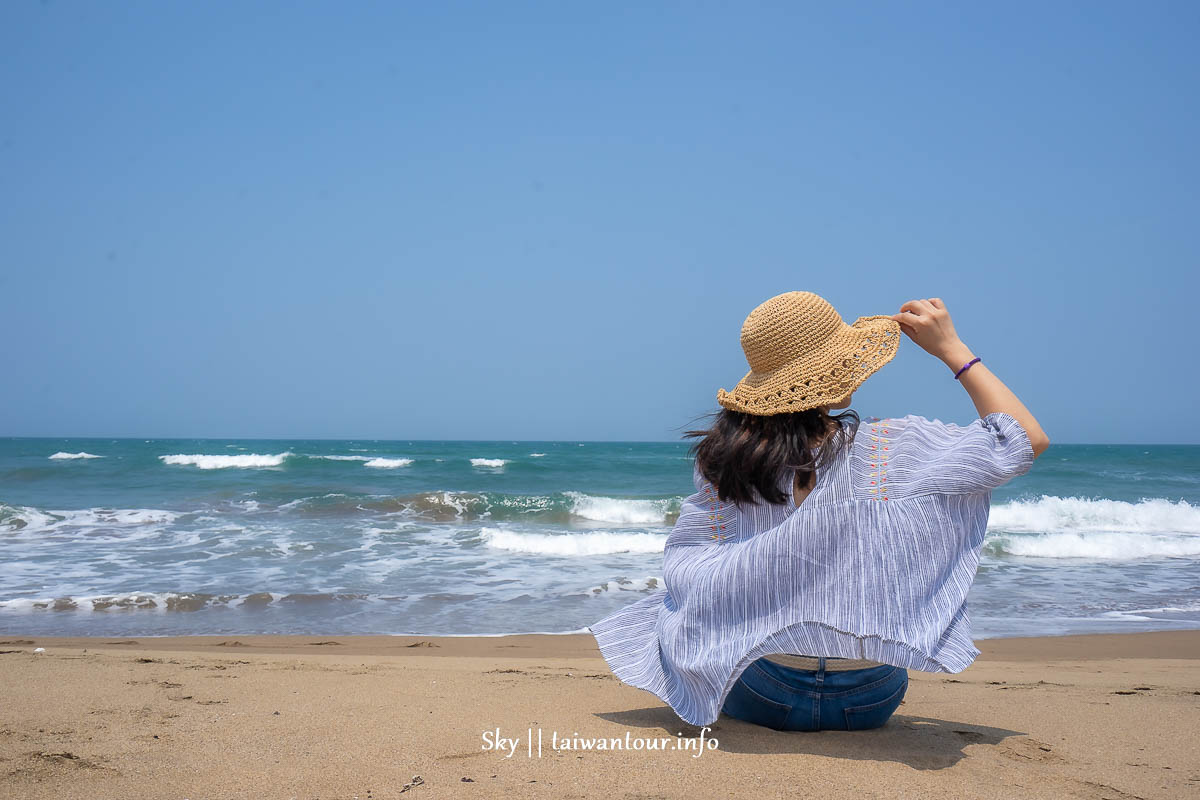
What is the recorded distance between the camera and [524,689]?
3.41m

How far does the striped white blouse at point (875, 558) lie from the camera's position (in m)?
2.01

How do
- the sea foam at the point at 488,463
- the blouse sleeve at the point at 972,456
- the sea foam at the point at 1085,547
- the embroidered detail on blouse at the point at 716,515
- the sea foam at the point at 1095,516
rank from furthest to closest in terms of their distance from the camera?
the sea foam at the point at 488,463
the sea foam at the point at 1095,516
the sea foam at the point at 1085,547
the embroidered detail on blouse at the point at 716,515
the blouse sleeve at the point at 972,456

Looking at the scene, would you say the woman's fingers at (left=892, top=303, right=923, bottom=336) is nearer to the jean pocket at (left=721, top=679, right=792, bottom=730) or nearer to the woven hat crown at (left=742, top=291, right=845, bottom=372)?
the woven hat crown at (left=742, top=291, right=845, bottom=372)

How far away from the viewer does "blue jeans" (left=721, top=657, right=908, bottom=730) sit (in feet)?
7.70

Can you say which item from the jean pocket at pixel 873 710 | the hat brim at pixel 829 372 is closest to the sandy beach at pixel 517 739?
the jean pocket at pixel 873 710

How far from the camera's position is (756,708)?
2.45 m

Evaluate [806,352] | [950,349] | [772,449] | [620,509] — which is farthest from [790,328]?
[620,509]

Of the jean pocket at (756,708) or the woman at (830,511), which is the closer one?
the woman at (830,511)

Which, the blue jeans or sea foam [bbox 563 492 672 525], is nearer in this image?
the blue jeans

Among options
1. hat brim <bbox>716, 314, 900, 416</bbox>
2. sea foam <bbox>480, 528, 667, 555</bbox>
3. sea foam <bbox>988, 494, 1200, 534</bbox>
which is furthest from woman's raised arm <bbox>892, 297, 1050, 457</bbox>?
sea foam <bbox>988, 494, 1200, 534</bbox>

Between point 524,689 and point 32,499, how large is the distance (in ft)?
54.9

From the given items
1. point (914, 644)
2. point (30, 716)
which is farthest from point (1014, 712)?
point (30, 716)

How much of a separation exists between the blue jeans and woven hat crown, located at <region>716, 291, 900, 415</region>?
0.78 meters

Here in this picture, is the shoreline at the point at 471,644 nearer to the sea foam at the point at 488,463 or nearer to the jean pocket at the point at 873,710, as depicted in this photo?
the jean pocket at the point at 873,710
